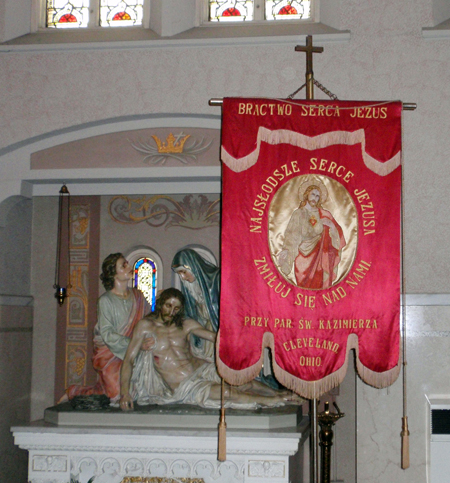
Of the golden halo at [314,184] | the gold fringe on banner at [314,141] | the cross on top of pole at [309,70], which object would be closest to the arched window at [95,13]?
the cross on top of pole at [309,70]

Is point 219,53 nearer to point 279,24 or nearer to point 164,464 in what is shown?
point 279,24

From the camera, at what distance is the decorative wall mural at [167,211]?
775cm

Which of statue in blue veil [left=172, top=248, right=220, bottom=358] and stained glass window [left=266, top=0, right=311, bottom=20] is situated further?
stained glass window [left=266, top=0, right=311, bottom=20]

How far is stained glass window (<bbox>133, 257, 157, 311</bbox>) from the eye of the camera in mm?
7746

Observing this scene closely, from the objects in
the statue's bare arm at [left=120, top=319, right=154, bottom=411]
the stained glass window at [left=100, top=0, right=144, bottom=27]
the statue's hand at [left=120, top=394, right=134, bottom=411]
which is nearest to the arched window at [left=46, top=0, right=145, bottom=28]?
the stained glass window at [left=100, top=0, right=144, bottom=27]

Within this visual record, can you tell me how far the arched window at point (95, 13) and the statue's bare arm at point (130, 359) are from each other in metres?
2.97

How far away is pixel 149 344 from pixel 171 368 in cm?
29

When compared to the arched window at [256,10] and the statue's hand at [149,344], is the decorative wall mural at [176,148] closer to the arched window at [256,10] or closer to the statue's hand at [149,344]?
the arched window at [256,10]

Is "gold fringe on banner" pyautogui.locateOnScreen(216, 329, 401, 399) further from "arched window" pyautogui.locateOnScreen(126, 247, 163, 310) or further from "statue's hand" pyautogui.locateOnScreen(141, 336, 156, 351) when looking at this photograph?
"arched window" pyautogui.locateOnScreen(126, 247, 163, 310)

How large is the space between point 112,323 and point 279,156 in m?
2.40

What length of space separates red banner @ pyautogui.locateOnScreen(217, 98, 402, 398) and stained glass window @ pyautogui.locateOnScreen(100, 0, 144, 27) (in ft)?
7.73

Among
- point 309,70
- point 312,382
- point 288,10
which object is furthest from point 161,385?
point 288,10

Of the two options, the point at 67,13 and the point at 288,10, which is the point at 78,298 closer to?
the point at 67,13

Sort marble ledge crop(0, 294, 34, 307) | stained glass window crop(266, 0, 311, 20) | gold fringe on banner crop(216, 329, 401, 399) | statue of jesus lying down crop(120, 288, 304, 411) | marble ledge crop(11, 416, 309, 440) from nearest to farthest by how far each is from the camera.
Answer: gold fringe on banner crop(216, 329, 401, 399) → marble ledge crop(11, 416, 309, 440) → statue of jesus lying down crop(120, 288, 304, 411) → stained glass window crop(266, 0, 311, 20) → marble ledge crop(0, 294, 34, 307)
